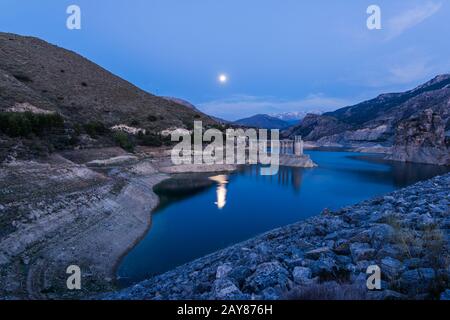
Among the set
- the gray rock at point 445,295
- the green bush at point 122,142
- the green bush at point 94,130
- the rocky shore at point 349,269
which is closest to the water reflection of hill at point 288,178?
the green bush at point 122,142

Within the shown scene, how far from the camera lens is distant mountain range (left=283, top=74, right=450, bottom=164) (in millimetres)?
72500

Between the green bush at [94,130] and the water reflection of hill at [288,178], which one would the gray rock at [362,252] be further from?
the green bush at [94,130]

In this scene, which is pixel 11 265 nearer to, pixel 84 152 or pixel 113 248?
pixel 113 248

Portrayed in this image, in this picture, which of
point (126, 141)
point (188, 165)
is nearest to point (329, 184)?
point (188, 165)

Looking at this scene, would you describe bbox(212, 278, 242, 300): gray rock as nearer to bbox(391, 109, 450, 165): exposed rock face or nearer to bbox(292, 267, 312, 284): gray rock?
bbox(292, 267, 312, 284): gray rock

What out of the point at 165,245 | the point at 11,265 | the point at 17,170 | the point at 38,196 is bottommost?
the point at 165,245

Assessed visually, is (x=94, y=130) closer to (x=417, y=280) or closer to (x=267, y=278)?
(x=267, y=278)

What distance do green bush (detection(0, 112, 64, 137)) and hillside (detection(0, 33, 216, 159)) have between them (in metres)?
7.39

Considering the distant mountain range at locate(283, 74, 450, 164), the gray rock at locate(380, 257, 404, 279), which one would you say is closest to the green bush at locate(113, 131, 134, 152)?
the gray rock at locate(380, 257, 404, 279)

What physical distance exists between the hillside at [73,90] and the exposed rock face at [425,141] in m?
56.3

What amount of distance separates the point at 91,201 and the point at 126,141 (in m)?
25.1

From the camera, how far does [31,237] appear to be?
12.4 metres

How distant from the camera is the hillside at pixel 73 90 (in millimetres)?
45031

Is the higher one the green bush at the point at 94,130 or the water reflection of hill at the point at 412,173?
the green bush at the point at 94,130
